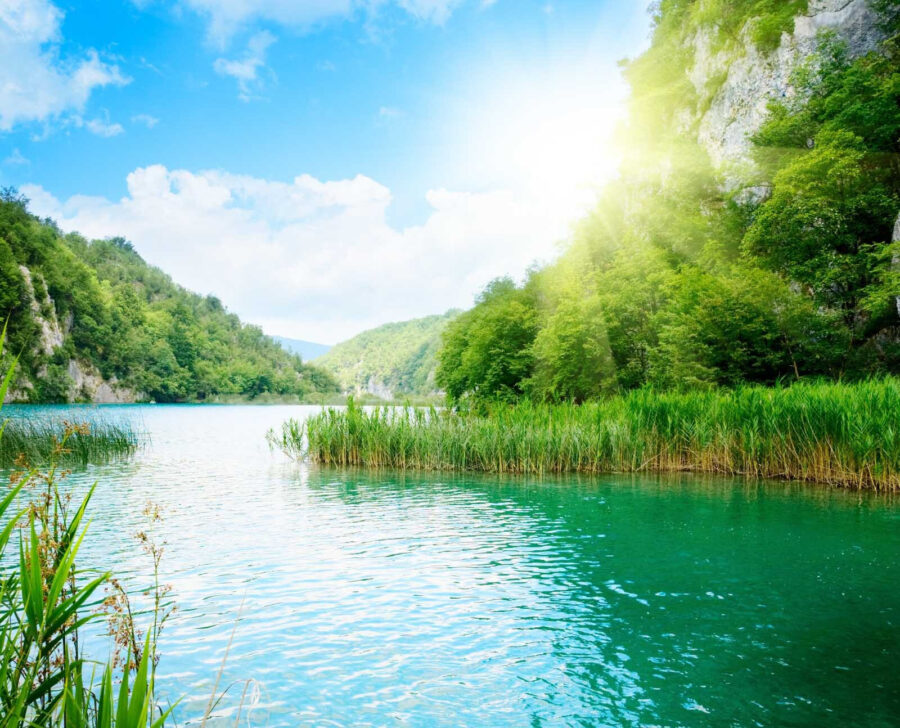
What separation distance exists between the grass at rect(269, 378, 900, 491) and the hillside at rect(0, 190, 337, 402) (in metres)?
39.1

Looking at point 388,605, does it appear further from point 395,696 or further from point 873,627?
point 873,627

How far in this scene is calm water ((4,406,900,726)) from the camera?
5.14 m

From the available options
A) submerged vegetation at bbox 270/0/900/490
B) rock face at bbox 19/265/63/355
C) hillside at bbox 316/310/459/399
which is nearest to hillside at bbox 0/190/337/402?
rock face at bbox 19/265/63/355

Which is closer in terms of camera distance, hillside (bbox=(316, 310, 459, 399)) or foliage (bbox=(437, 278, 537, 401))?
foliage (bbox=(437, 278, 537, 401))

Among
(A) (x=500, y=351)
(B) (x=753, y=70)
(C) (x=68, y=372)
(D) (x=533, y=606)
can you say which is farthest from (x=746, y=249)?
(C) (x=68, y=372)

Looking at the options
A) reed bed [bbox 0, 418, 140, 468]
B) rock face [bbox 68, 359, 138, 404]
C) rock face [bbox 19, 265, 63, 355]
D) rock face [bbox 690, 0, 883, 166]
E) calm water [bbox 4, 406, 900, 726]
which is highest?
rock face [bbox 690, 0, 883, 166]

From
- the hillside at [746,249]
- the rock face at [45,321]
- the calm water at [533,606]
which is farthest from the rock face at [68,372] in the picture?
the calm water at [533,606]

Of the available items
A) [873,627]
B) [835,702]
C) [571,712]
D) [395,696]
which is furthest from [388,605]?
[873,627]

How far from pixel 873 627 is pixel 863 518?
19.3 feet

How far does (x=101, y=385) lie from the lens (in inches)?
3300

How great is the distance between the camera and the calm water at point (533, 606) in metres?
5.14

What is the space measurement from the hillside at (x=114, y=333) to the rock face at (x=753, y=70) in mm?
49542

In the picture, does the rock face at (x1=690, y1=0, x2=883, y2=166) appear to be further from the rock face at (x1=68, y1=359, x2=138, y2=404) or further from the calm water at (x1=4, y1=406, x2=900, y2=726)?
the rock face at (x1=68, y1=359, x2=138, y2=404)

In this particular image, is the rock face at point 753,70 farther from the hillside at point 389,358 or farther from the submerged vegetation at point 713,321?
the hillside at point 389,358
